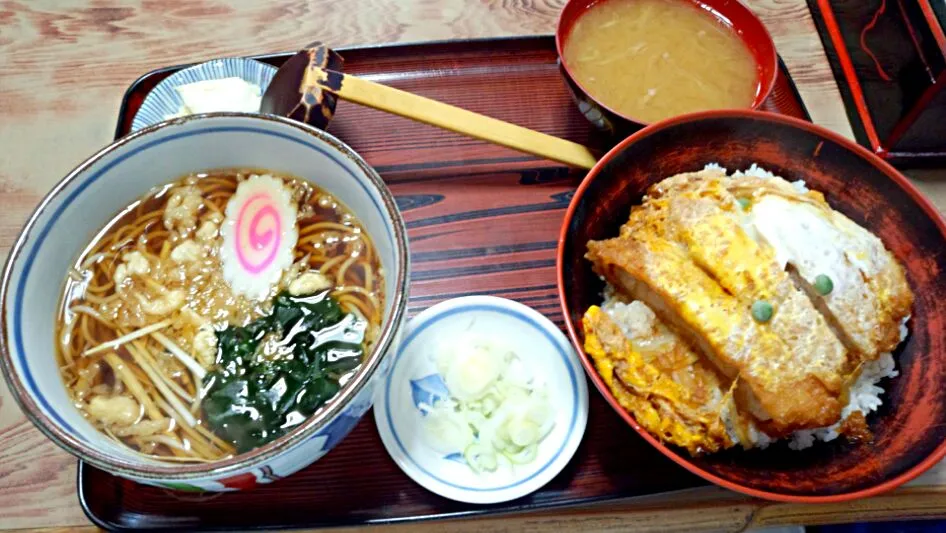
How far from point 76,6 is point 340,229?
116 cm

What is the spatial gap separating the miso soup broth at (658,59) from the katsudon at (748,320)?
1.17ft

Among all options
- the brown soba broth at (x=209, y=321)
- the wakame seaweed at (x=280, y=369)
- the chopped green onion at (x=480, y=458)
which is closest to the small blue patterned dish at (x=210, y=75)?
the brown soba broth at (x=209, y=321)

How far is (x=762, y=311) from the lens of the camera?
1.13 meters

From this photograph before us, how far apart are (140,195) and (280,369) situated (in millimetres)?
426

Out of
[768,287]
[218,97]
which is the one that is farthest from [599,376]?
[218,97]

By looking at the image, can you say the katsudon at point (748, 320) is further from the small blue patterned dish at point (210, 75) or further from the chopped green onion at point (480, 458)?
the small blue patterned dish at point (210, 75)

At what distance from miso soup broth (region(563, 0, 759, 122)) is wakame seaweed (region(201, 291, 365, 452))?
2.74 ft

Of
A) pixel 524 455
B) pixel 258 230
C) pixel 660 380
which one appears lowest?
pixel 524 455

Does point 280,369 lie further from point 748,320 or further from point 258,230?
point 748,320

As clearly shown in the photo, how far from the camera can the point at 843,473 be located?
1165 millimetres

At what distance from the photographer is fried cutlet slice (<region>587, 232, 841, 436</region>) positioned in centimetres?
113

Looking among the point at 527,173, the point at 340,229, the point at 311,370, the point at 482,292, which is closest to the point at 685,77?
the point at 527,173

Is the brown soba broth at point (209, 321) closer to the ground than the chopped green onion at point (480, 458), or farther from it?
farther from it

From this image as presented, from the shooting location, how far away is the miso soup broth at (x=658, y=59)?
1587 millimetres
